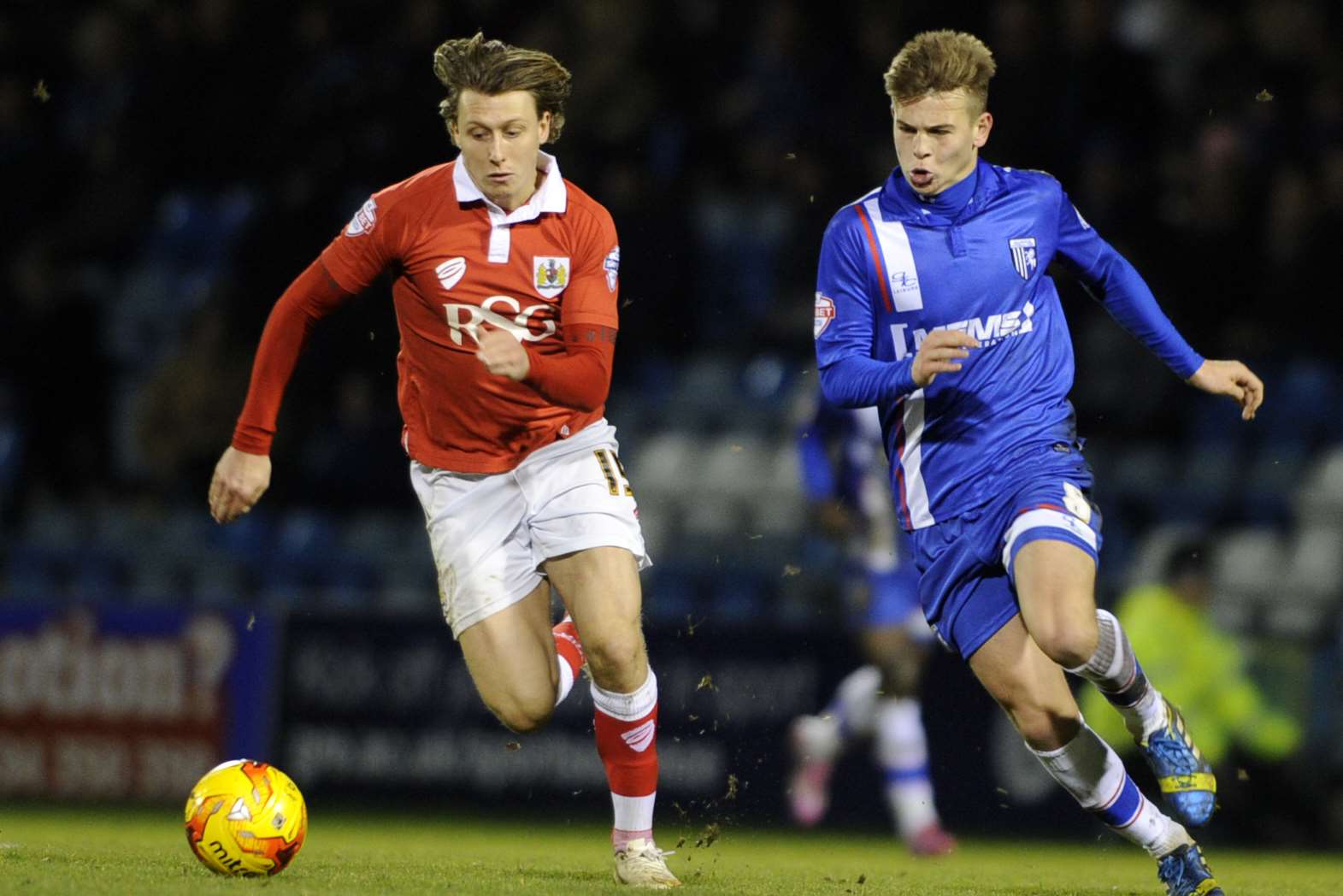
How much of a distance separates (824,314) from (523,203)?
1020 mm

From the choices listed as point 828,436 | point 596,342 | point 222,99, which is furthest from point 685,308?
point 596,342

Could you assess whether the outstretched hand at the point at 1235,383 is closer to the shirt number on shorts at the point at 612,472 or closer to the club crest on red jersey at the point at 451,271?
the shirt number on shorts at the point at 612,472

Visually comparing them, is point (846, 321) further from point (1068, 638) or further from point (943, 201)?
point (1068, 638)

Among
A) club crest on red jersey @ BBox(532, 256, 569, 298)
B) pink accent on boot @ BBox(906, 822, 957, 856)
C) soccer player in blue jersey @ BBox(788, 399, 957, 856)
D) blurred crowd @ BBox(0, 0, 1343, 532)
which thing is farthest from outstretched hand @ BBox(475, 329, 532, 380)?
blurred crowd @ BBox(0, 0, 1343, 532)

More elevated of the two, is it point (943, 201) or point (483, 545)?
point (943, 201)

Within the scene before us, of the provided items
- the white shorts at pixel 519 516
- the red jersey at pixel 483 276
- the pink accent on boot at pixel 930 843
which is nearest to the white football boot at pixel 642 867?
the white shorts at pixel 519 516

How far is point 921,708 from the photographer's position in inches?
404

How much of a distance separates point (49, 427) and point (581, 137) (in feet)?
13.3

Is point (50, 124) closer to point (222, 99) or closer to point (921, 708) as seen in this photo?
point (222, 99)

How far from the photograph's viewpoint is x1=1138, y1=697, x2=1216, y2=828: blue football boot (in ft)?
18.3

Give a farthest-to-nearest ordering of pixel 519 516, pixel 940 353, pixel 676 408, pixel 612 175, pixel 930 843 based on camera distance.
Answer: pixel 676 408 → pixel 612 175 → pixel 930 843 → pixel 519 516 → pixel 940 353

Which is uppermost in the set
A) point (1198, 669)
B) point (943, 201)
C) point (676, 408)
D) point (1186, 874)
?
point (943, 201)

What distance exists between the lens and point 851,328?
583 cm

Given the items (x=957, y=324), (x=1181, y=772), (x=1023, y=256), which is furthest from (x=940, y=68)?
(x=1181, y=772)
